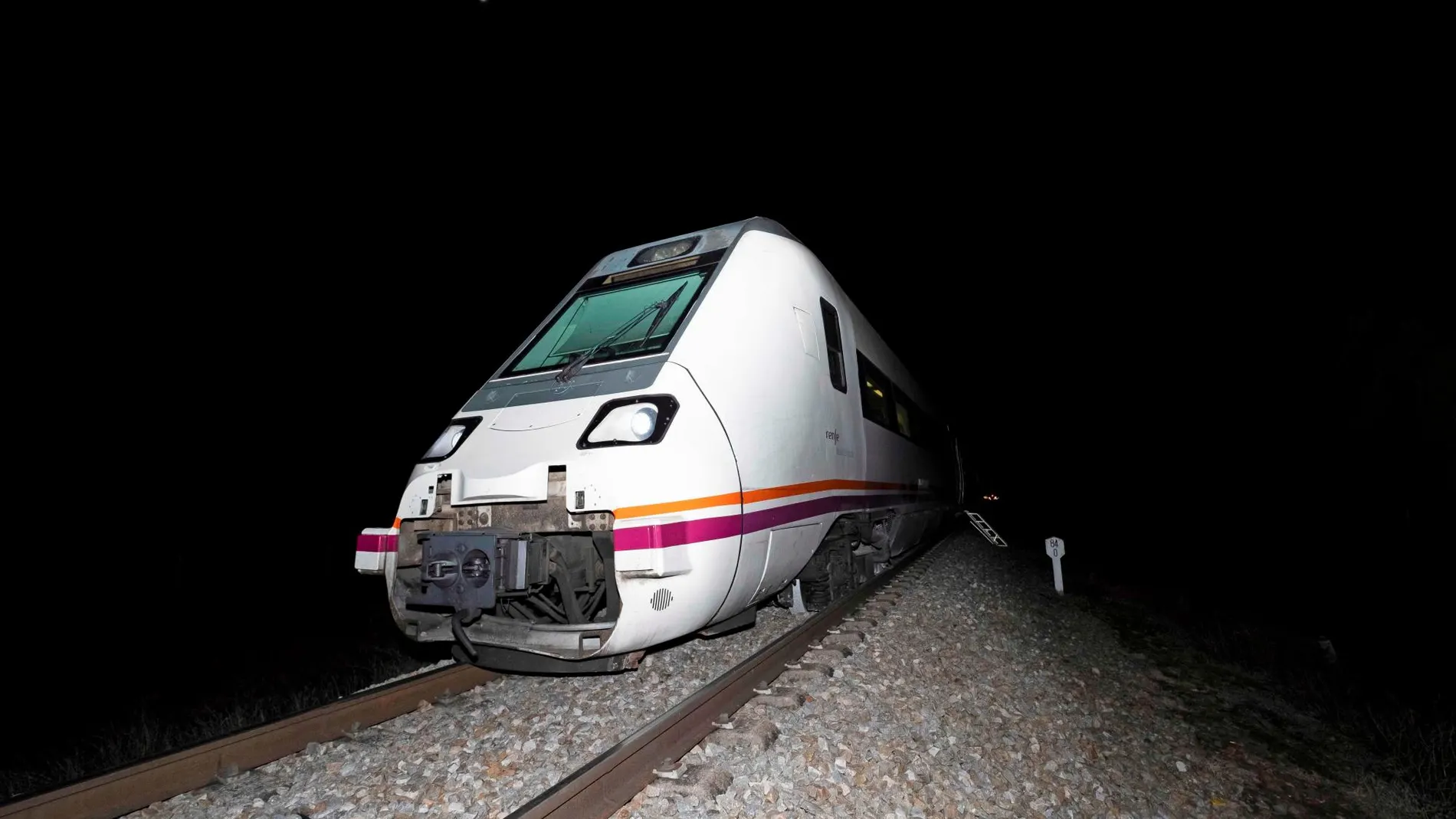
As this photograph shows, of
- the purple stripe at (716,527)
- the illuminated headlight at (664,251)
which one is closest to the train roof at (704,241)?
the illuminated headlight at (664,251)

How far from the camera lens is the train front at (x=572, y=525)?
3121 mm

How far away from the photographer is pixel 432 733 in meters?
3.23

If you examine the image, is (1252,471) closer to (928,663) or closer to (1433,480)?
(1433,480)

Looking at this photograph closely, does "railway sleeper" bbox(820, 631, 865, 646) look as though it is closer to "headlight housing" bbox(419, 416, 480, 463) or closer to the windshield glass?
the windshield glass

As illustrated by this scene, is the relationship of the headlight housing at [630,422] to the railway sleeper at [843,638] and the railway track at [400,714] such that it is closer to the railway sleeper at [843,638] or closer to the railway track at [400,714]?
the railway track at [400,714]

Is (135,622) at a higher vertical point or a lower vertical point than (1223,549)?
higher

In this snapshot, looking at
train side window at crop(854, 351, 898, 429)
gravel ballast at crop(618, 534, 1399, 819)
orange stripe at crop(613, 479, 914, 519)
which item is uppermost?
train side window at crop(854, 351, 898, 429)

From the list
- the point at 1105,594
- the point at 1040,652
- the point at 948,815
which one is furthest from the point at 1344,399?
the point at 948,815

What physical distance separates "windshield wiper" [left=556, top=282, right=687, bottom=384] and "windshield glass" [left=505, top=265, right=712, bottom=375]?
0.04 ft

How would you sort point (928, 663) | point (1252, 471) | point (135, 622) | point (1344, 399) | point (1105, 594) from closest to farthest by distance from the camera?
point (928, 663) → point (1105, 594) → point (135, 622) → point (1344, 399) → point (1252, 471)

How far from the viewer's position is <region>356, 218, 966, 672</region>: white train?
3.16 metres

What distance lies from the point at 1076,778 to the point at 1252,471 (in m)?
35.5

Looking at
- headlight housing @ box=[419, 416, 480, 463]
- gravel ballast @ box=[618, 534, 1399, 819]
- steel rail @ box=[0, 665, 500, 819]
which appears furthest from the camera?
headlight housing @ box=[419, 416, 480, 463]

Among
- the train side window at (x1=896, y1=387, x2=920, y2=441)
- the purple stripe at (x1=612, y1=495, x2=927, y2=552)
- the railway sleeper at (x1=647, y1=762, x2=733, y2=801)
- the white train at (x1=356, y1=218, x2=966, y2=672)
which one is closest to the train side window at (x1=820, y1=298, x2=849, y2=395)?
the white train at (x1=356, y1=218, x2=966, y2=672)
